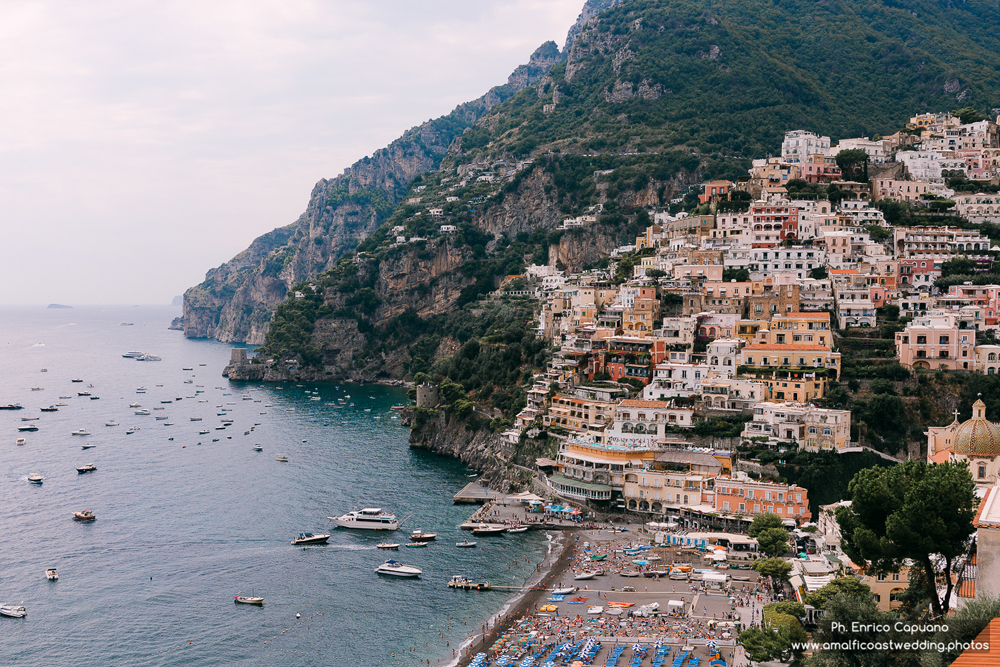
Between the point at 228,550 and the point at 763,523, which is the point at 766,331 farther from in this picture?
the point at 228,550

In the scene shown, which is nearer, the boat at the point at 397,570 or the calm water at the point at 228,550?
the calm water at the point at 228,550

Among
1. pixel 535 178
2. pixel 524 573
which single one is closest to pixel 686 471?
pixel 524 573

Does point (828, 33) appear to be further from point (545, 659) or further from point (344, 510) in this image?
point (545, 659)

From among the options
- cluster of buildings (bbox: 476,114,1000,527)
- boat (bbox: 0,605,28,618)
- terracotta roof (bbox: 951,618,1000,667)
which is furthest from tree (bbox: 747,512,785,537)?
boat (bbox: 0,605,28,618)

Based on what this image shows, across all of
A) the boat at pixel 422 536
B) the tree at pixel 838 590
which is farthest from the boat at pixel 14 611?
the tree at pixel 838 590

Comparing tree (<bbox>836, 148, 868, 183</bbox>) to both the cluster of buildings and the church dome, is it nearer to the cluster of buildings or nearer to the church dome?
the cluster of buildings

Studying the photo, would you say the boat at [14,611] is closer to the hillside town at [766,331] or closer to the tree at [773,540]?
the hillside town at [766,331]
